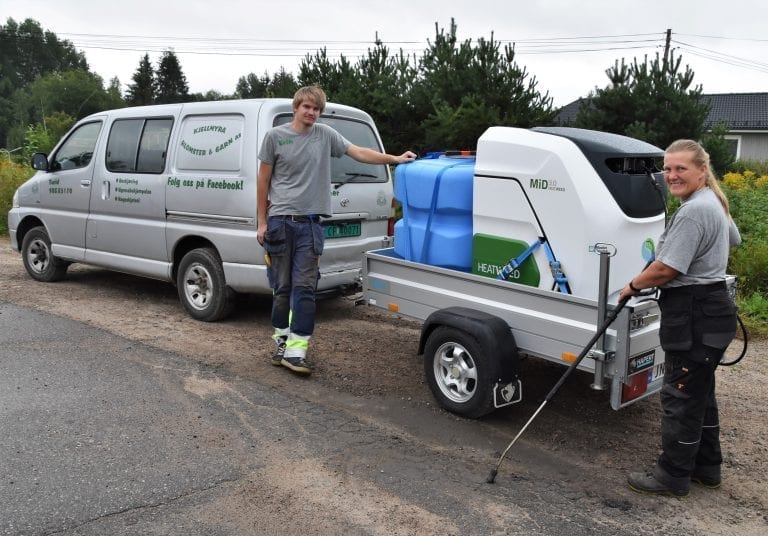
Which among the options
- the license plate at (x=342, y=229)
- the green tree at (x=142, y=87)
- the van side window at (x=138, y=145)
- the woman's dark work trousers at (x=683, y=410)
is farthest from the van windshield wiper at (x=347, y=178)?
the green tree at (x=142, y=87)

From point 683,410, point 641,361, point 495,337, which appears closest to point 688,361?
point 683,410

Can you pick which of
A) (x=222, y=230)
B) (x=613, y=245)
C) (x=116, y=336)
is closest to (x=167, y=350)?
(x=116, y=336)

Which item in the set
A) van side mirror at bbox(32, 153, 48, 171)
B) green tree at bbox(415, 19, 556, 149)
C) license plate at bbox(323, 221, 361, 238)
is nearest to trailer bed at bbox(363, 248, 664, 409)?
license plate at bbox(323, 221, 361, 238)

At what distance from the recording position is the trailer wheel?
421 centimetres

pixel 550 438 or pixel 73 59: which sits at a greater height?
pixel 73 59

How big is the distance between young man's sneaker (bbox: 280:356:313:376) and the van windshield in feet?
5.96

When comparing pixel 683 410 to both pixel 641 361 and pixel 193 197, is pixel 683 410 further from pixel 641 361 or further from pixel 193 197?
pixel 193 197

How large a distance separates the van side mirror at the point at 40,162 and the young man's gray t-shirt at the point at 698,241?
694 cm

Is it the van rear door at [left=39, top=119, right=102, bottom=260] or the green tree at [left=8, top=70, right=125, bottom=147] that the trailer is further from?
the green tree at [left=8, top=70, right=125, bottom=147]

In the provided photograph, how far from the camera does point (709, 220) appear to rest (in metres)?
3.35

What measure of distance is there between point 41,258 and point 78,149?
5.18 feet

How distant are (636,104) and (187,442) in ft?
42.6

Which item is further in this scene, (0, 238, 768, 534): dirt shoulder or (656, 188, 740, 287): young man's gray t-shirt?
(0, 238, 768, 534): dirt shoulder

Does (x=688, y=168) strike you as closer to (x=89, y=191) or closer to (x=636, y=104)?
(x=89, y=191)
